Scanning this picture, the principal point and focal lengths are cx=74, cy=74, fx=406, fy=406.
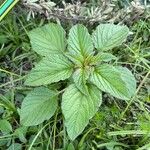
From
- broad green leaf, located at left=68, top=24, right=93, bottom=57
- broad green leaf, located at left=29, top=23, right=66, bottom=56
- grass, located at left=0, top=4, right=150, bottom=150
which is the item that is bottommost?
grass, located at left=0, top=4, right=150, bottom=150

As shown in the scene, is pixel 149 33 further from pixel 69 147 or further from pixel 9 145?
pixel 9 145

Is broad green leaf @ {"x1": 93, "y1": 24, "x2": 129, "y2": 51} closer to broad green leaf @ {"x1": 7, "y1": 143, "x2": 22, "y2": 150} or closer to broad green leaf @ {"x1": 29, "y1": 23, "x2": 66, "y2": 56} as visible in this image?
broad green leaf @ {"x1": 29, "y1": 23, "x2": 66, "y2": 56}

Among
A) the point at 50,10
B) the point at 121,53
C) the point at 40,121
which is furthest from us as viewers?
the point at 121,53

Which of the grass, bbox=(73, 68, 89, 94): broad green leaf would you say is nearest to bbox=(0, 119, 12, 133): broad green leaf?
the grass

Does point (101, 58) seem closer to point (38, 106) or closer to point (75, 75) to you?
point (75, 75)

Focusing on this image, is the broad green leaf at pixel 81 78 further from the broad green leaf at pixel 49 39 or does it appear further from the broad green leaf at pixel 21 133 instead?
the broad green leaf at pixel 21 133

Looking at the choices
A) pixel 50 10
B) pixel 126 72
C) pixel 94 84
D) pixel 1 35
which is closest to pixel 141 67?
pixel 126 72

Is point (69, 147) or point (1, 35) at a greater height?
point (1, 35)
